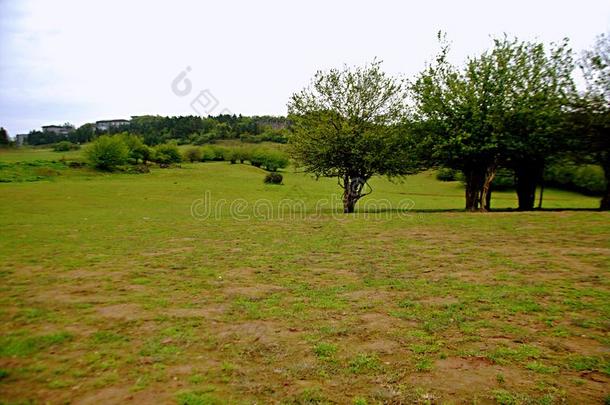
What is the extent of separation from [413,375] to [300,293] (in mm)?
3993

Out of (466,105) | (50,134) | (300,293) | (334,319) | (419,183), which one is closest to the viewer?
(334,319)

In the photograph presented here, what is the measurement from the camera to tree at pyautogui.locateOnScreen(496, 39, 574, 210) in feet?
75.3

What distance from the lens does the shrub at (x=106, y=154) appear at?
2670 inches

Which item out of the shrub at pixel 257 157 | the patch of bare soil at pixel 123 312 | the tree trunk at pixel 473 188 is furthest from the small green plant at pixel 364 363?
the shrub at pixel 257 157

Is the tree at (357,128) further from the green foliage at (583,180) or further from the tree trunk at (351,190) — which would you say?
the green foliage at (583,180)

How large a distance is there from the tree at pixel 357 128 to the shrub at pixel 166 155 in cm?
7092

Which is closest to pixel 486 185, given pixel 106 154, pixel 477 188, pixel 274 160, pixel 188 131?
pixel 477 188

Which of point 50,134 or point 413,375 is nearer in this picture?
point 413,375

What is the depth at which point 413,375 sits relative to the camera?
4.96 meters

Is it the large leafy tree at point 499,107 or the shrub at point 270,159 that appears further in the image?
the shrub at point 270,159

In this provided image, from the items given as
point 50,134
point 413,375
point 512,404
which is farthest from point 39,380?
point 50,134

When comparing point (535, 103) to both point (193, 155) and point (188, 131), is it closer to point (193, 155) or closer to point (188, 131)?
point (193, 155)

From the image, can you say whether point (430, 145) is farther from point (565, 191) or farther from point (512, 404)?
point (565, 191)

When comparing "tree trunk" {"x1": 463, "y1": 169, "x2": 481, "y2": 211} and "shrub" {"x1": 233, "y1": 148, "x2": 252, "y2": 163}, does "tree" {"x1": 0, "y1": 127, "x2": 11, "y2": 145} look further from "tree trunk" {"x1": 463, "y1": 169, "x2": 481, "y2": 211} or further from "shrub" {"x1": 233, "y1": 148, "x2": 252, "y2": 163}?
"tree trunk" {"x1": 463, "y1": 169, "x2": 481, "y2": 211}
